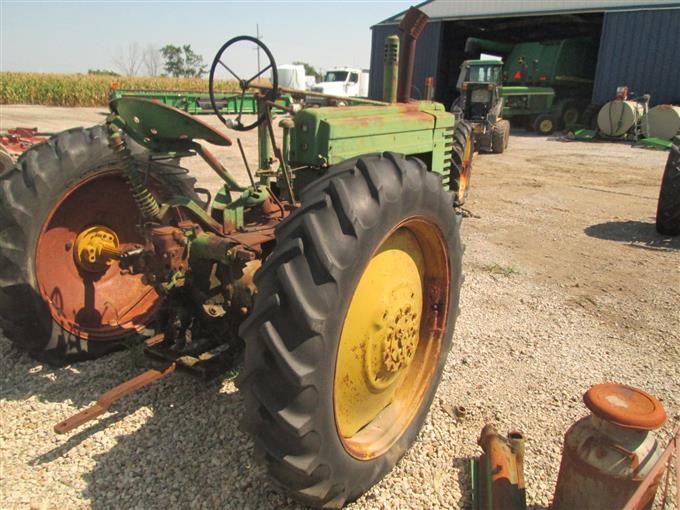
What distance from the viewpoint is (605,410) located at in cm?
178

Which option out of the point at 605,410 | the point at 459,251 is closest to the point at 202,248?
the point at 459,251

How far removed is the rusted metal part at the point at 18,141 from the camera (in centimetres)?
622

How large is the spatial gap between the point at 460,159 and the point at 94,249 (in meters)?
4.94

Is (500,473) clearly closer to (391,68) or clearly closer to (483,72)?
(391,68)

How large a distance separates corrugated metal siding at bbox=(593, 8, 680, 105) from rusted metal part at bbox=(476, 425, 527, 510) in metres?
20.3

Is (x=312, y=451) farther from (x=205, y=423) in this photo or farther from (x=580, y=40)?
(x=580, y=40)

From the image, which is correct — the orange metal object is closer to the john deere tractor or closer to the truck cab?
the john deere tractor

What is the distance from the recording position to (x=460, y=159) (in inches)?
268

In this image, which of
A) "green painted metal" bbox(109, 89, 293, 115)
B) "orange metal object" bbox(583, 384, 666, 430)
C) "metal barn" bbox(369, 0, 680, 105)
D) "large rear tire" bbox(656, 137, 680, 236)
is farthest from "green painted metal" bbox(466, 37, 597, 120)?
"orange metal object" bbox(583, 384, 666, 430)

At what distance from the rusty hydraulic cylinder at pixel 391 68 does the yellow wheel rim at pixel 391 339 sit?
2203mm

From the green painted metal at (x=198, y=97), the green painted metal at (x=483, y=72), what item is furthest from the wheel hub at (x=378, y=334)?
the green painted metal at (x=483, y=72)

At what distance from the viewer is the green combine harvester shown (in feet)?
61.8

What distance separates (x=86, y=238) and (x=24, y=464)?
1.26m

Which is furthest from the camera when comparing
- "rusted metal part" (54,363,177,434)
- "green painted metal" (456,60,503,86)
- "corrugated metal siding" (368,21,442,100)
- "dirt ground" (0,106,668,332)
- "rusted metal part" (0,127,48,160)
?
"corrugated metal siding" (368,21,442,100)
